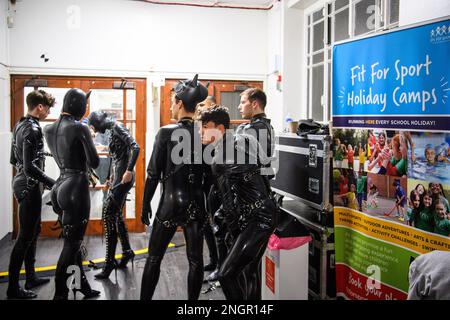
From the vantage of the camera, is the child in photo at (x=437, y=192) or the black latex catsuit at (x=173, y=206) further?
the black latex catsuit at (x=173, y=206)

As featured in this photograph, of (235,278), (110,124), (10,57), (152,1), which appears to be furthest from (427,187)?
(10,57)

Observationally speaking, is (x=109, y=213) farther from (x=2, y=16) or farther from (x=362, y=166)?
(x=2, y=16)

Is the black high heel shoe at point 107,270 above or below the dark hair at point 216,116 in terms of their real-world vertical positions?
below

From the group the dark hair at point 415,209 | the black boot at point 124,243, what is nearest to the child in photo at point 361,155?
the dark hair at point 415,209

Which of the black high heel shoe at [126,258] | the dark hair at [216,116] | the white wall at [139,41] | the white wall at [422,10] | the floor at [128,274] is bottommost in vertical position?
the floor at [128,274]

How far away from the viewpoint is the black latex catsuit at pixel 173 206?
2.85 metres

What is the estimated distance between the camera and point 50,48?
545 centimetres

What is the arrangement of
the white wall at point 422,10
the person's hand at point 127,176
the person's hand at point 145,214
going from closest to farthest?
the white wall at point 422,10
the person's hand at point 145,214
the person's hand at point 127,176

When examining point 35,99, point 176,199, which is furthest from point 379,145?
point 35,99

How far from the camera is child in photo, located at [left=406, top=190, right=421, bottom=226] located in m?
2.22

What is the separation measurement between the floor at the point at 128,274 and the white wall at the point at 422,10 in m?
2.59

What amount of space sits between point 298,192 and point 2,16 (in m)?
4.31

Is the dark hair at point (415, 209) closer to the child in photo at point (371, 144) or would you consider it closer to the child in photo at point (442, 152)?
the child in photo at point (442, 152)

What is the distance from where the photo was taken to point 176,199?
2852 mm
